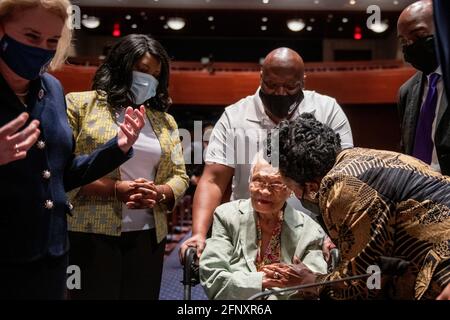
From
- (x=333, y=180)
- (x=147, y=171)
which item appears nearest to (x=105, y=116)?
(x=147, y=171)

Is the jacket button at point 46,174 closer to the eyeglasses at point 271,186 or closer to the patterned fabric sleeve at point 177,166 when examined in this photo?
the patterned fabric sleeve at point 177,166

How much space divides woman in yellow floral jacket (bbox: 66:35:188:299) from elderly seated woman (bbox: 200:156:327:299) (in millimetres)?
203

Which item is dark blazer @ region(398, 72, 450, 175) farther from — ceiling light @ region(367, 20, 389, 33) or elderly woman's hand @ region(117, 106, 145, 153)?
elderly woman's hand @ region(117, 106, 145, 153)

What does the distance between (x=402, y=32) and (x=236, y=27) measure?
31.3 feet

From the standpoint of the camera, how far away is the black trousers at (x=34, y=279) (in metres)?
1.15

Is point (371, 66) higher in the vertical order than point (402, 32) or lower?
higher

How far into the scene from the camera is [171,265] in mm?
4742

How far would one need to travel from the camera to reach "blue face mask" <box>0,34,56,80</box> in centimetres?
116

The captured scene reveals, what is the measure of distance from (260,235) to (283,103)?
0.58 m

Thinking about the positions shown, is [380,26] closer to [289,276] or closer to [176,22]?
[289,276]

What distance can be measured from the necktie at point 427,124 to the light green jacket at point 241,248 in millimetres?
540

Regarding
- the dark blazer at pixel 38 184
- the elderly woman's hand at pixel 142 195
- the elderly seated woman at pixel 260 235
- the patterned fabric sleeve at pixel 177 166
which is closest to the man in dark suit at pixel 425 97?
the elderly seated woman at pixel 260 235

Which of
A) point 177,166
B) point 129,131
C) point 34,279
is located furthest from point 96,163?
point 177,166

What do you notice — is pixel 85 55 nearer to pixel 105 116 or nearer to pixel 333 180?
pixel 105 116
